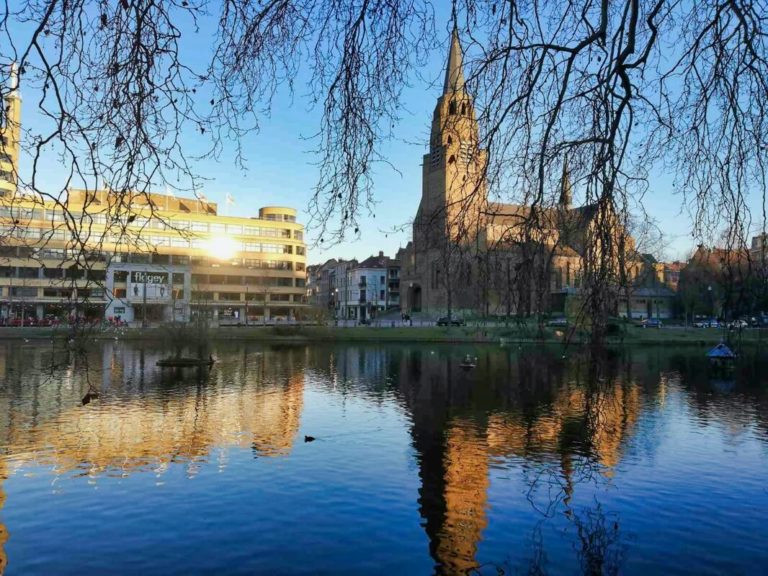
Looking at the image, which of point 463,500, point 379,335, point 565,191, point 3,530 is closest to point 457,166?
point 565,191

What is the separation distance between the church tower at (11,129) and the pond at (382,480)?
138 centimetres

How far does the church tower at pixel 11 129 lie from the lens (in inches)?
138

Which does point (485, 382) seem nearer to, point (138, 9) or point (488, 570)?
point (488, 570)

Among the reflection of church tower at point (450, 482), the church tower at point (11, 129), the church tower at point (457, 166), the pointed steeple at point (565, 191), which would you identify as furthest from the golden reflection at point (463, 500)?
the church tower at point (11, 129)

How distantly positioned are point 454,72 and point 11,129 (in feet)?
10.0

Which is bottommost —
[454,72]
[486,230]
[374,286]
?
[486,230]

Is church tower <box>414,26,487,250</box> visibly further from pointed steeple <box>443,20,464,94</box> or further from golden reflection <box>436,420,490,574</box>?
golden reflection <box>436,420,490,574</box>

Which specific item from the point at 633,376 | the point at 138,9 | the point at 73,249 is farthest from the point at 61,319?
the point at 633,376

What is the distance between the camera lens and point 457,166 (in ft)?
15.4

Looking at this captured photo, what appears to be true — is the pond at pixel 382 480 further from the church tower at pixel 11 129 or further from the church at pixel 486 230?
the church tower at pixel 11 129

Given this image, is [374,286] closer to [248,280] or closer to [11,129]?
[248,280]

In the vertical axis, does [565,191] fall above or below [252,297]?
below

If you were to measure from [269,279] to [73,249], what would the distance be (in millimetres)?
89859

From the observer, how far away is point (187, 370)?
38.6m
